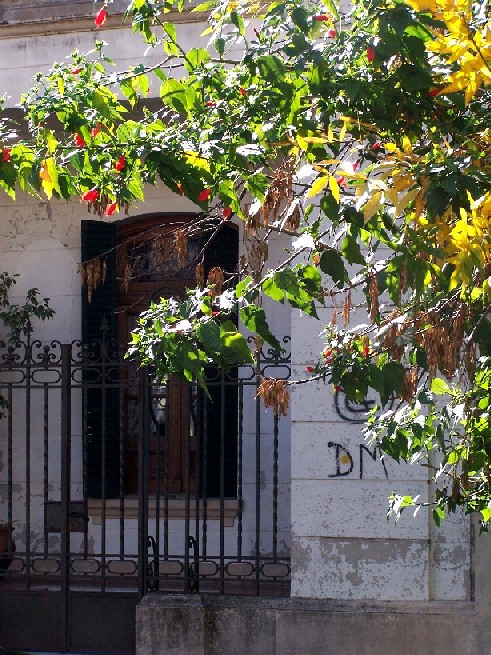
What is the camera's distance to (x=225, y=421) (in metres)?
9.46

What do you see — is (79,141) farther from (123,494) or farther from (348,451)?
(123,494)

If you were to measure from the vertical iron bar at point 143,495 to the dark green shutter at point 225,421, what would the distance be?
927 millimetres

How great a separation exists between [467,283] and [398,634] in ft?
13.6

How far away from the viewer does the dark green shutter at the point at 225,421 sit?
9367mm

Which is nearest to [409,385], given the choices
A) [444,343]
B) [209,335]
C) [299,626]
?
[444,343]

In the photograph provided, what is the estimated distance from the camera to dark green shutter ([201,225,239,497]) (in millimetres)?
9367

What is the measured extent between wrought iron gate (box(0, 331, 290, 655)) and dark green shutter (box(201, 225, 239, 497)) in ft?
0.04

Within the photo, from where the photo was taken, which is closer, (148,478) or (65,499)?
(65,499)

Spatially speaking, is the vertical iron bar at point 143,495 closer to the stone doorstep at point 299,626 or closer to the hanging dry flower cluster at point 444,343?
the stone doorstep at point 299,626

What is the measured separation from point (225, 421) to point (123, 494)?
1293 millimetres

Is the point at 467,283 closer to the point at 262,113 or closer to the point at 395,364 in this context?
the point at 395,364

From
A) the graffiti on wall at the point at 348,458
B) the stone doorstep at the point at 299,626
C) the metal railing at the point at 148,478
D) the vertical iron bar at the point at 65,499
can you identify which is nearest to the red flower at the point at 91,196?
the graffiti on wall at the point at 348,458

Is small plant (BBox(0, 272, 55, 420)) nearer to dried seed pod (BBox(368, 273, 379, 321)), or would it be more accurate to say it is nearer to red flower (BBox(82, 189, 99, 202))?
red flower (BBox(82, 189, 99, 202))

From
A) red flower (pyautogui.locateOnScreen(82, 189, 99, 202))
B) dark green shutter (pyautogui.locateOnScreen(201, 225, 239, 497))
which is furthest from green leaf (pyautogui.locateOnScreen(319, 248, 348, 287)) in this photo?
dark green shutter (pyautogui.locateOnScreen(201, 225, 239, 497))
